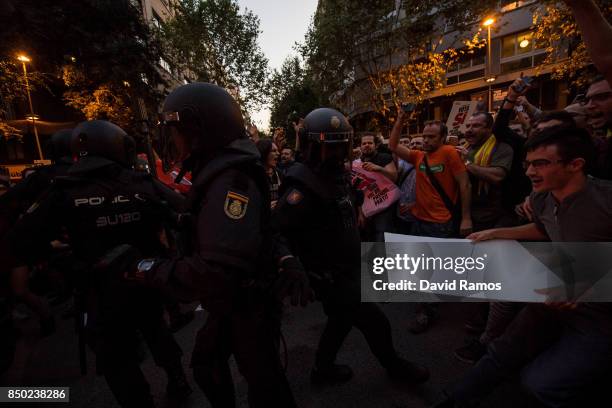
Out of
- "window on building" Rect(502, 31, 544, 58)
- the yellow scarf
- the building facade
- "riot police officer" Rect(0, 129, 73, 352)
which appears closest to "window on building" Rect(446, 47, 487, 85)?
the building facade

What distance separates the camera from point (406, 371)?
241cm

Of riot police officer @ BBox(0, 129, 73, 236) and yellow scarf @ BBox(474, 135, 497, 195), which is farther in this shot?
yellow scarf @ BBox(474, 135, 497, 195)

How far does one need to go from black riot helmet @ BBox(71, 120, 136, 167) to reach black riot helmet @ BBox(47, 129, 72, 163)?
1.91m

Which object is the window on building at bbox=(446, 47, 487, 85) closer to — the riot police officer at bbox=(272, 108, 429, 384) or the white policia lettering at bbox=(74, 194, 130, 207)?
the riot police officer at bbox=(272, 108, 429, 384)

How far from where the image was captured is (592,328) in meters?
1.59

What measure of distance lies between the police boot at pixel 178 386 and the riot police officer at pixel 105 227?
0.50 meters

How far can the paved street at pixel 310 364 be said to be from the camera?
240 centimetres

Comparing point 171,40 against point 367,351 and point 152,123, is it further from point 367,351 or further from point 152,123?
point 367,351

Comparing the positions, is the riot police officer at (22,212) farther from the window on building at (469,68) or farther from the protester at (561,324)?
the window on building at (469,68)

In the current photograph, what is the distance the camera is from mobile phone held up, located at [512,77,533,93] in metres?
2.91

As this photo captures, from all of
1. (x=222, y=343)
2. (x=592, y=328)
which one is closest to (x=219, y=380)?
(x=222, y=343)

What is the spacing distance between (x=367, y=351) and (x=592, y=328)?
187cm

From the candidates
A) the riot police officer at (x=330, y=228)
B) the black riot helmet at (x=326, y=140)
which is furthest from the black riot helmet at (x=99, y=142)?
the black riot helmet at (x=326, y=140)

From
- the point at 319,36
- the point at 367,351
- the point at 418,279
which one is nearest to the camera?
the point at 418,279
